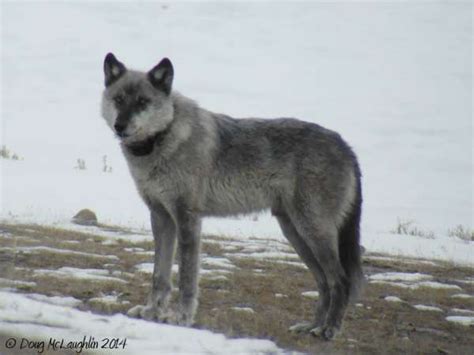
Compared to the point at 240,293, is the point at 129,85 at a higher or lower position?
higher

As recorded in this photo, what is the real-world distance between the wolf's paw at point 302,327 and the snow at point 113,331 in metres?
0.68

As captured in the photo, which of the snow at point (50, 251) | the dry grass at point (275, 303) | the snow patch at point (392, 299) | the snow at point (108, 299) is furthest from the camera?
the snow at point (50, 251)

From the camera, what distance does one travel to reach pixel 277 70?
34656mm

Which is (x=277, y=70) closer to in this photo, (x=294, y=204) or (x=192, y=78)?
(x=192, y=78)

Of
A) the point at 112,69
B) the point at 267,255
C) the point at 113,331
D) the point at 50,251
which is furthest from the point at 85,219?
the point at 113,331

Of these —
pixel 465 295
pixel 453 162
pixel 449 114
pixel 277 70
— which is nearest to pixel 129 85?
pixel 465 295

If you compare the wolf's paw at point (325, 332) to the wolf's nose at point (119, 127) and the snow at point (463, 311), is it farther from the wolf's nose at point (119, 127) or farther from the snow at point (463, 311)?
the wolf's nose at point (119, 127)

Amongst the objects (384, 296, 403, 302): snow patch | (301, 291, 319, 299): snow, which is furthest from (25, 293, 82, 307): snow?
(384, 296, 403, 302): snow patch

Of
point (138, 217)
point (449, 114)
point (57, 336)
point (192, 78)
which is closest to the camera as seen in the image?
point (57, 336)

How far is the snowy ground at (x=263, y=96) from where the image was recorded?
14750 millimetres

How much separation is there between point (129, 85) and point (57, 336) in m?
2.57

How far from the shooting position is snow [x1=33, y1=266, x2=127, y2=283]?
8.12m

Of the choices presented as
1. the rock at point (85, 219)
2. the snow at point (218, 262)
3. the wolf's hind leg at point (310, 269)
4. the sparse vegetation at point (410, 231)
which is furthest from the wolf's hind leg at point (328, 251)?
the sparse vegetation at point (410, 231)

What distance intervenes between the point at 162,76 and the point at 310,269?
2.27 m
